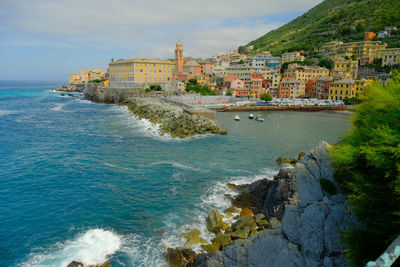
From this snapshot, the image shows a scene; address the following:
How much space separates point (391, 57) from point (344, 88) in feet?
71.3

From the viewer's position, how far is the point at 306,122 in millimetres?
45188

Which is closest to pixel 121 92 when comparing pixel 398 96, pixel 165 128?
pixel 165 128

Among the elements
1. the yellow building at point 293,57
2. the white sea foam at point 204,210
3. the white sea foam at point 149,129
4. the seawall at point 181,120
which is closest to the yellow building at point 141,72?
the seawall at point 181,120

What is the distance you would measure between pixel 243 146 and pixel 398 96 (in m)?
22.4

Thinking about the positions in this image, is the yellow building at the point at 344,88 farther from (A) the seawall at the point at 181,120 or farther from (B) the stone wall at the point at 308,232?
(B) the stone wall at the point at 308,232

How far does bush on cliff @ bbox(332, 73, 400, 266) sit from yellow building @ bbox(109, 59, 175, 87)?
3092 inches

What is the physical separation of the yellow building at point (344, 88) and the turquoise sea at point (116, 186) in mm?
39275

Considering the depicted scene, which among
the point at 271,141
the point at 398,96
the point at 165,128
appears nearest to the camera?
the point at 398,96

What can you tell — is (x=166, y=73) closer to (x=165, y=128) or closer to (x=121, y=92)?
(x=121, y=92)

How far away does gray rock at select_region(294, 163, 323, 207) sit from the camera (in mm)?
7896

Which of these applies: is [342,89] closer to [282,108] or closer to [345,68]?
[282,108]

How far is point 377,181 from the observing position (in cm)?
559

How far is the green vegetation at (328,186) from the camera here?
24.2 ft

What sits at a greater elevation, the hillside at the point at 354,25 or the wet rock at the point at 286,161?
the hillside at the point at 354,25
